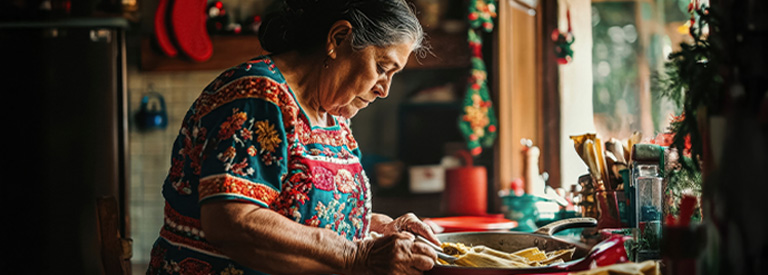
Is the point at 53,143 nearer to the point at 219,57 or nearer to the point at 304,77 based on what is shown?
the point at 219,57

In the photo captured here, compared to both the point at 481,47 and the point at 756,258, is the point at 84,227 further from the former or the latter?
the point at 756,258

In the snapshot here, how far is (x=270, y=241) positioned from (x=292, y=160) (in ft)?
0.65

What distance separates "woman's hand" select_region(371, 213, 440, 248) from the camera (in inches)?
55.3

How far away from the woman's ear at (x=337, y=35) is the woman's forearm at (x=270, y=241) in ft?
1.38

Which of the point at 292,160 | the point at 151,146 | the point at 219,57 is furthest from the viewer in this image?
the point at 151,146

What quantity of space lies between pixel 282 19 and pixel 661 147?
0.88 meters

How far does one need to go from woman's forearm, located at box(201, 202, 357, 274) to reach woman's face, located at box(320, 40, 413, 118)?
376mm

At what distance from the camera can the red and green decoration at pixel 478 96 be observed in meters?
3.76

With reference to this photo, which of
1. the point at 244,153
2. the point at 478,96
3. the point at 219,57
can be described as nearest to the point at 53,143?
the point at 219,57

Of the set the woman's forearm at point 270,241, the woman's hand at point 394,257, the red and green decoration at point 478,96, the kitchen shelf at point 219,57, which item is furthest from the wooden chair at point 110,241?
the kitchen shelf at point 219,57

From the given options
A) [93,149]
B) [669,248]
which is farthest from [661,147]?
[93,149]

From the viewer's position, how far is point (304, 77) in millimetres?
1358

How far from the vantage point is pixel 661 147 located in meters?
1.32

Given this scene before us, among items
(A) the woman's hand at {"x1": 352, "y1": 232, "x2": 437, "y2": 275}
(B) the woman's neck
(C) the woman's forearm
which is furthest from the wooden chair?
(A) the woman's hand at {"x1": 352, "y1": 232, "x2": 437, "y2": 275}
